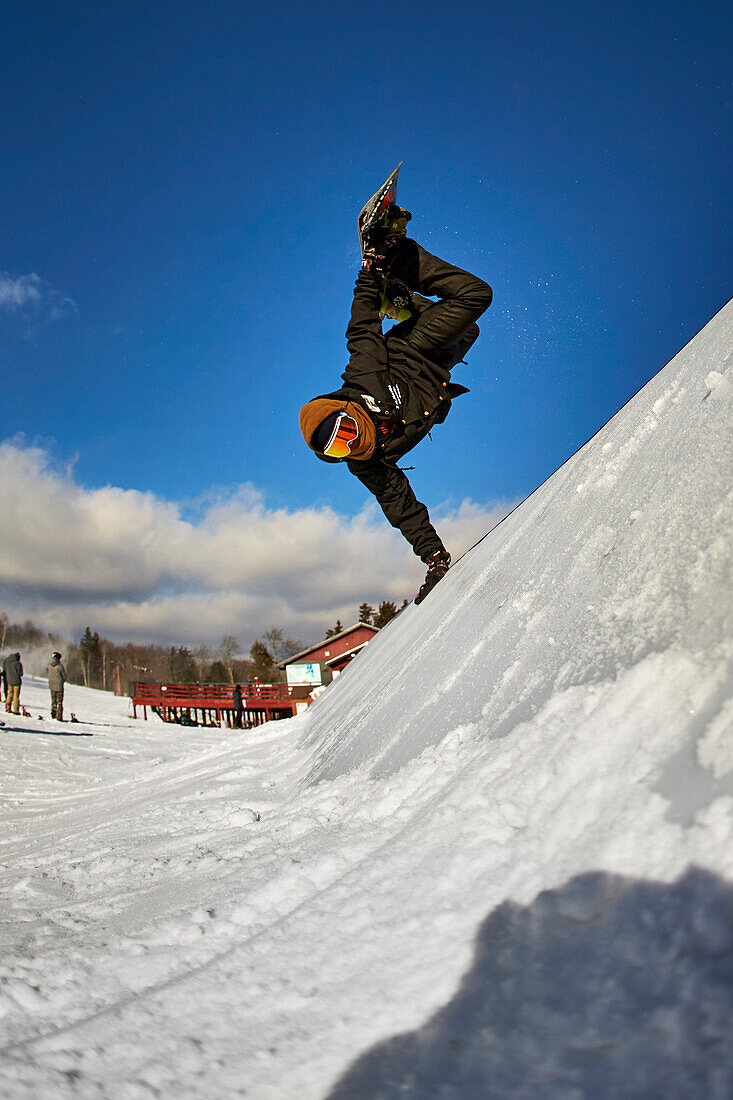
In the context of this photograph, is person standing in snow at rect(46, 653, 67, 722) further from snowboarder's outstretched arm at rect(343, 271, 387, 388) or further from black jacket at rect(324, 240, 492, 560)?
snowboarder's outstretched arm at rect(343, 271, 387, 388)

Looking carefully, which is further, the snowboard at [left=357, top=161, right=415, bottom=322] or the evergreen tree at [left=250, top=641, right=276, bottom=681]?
the evergreen tree at [left=250, top=641, right=276, bottom=681]

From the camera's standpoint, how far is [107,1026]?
67cm

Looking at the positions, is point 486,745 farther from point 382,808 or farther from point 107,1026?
point 107,1026

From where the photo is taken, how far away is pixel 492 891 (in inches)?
29.3

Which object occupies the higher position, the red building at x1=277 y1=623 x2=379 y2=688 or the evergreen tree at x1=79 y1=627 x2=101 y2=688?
the evergreen tree at x1=79 y1=627 x2=101 y2=688

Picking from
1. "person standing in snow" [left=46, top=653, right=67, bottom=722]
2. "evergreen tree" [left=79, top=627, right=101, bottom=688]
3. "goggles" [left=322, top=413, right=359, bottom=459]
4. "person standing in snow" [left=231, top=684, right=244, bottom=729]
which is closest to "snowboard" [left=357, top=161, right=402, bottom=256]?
"goggles" [left=322, top=413, right=359, bottom=459]

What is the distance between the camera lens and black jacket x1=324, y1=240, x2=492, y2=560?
309cm

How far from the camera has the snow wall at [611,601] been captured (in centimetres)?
90

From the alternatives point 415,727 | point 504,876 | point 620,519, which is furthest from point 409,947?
point 620,519

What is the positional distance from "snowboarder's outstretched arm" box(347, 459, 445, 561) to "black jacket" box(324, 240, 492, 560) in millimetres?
11

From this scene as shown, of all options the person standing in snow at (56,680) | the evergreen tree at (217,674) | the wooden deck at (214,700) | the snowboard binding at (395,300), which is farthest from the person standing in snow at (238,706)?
the evergreen tree at (217,674)

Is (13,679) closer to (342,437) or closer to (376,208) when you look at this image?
(342,437)

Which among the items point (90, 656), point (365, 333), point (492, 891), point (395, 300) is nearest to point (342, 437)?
point (365, 333)

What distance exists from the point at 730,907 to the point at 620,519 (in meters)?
0.91
